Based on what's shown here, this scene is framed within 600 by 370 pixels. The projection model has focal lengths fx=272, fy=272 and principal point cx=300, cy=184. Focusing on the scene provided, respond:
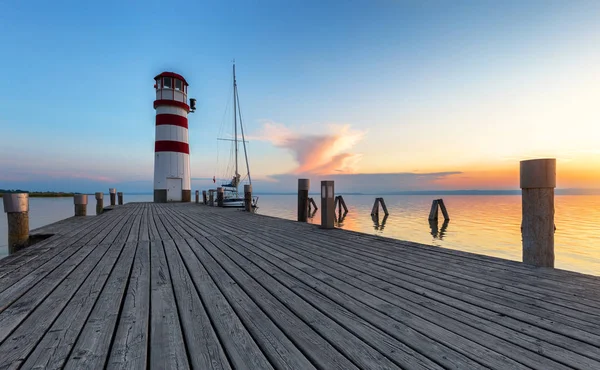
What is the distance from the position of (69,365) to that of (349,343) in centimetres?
148

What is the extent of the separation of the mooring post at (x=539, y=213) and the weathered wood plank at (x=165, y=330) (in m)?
3.73

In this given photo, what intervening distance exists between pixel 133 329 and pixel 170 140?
65.0 ft

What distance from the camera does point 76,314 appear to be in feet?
6.49

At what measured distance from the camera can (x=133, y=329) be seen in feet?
5.79

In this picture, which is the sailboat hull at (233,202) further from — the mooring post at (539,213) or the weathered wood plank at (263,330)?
the mooring post at (539,213)

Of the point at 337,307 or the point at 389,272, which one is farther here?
the point at 389,272

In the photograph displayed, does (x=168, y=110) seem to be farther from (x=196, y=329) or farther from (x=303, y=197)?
(x=196, y=329)

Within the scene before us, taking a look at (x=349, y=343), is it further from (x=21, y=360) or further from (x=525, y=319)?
(x=21, y=360)

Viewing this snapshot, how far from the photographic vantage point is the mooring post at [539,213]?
3.27 meters

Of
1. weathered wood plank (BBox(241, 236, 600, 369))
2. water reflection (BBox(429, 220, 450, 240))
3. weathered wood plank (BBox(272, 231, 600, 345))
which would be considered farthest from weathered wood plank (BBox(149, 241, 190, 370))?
water reflection (BBox(429, 220, 450, 240))

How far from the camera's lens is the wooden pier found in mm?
1462

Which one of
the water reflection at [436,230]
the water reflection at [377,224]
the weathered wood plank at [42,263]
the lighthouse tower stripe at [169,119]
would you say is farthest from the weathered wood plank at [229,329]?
the lighthouse tower stripe at [169,119]

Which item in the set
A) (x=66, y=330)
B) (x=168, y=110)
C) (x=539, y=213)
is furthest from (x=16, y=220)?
(x=168, y=110)

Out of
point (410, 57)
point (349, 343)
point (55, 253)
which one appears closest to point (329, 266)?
point (349, 343)
